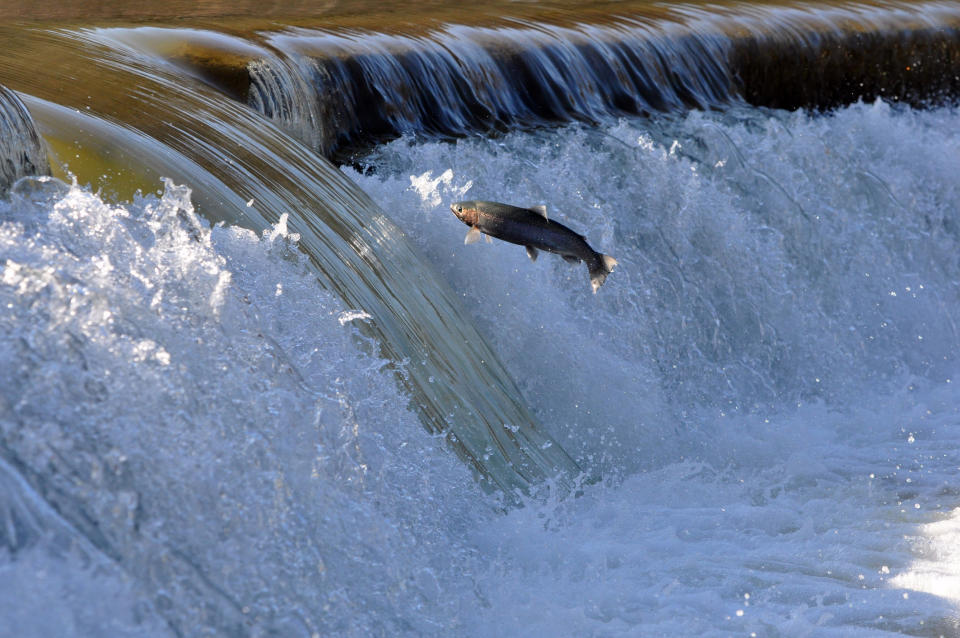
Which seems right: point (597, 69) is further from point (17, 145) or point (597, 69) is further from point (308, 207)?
point (17, 145)

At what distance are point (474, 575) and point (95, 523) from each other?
1.15 meters

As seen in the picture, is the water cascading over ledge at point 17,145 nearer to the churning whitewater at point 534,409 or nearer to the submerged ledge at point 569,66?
the churning whitewater at point 534,409

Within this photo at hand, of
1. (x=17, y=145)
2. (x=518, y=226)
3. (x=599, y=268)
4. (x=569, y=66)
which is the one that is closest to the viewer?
(x=17, y=145)

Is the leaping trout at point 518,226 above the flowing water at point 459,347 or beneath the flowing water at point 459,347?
above

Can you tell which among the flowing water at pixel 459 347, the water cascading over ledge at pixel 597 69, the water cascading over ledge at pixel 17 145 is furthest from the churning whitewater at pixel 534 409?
the water cascading over ledge at pixel 597 69

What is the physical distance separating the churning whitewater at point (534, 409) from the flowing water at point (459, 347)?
0.4 inches

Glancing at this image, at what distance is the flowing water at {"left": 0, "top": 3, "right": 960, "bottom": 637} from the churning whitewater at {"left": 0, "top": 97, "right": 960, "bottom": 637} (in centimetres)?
1

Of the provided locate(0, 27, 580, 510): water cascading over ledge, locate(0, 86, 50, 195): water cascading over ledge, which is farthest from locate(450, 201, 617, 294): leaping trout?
locate(0, 86, 50, 195): water cascading over ledge

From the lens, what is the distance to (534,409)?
168 inches

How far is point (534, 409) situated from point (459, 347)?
505mm

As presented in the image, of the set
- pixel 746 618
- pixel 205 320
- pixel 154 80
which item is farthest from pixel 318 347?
pixel 154 80

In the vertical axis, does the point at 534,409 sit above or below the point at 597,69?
below

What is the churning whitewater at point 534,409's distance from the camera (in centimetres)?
220

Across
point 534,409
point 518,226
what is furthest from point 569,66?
point 518,226
